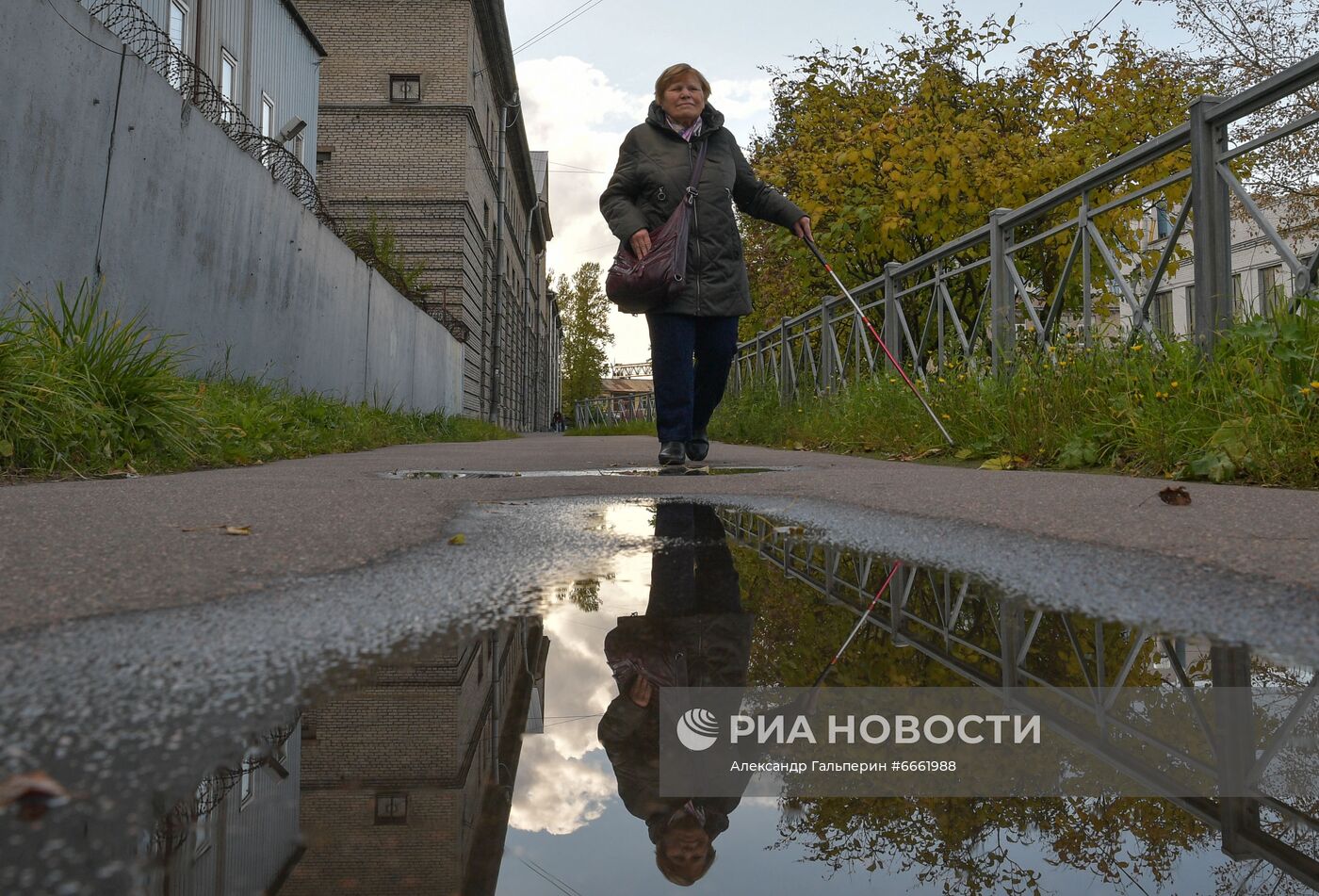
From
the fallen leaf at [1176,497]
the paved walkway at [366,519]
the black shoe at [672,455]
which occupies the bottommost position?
the paved walkway at [366,519]

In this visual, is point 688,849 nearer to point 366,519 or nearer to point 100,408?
point 366,519

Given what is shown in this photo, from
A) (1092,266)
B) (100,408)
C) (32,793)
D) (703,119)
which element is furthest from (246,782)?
(1092,266)

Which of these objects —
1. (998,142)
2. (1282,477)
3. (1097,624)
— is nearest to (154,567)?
(1097,624)

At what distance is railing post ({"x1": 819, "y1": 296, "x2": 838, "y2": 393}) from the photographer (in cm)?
1028

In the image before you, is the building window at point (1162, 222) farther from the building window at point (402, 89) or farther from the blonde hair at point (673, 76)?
the building window at point (402, 89)

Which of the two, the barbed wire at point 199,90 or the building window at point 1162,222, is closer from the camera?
the building window at point 1162,222

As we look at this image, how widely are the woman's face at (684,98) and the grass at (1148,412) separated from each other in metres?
2.30

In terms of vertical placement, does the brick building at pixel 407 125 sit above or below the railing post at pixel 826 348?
above

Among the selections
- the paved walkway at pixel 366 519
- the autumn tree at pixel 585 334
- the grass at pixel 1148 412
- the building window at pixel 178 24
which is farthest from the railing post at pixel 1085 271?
the autumn tree at pixel 585 334

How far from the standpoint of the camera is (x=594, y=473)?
189 inches

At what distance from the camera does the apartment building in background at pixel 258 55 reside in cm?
1125

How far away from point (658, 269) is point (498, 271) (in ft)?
70.8

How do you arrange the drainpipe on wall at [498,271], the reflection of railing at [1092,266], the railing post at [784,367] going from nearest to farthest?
the reflection of railing at [1092,266] < the railing post at [784,367] < the drainpipe on wall at [498,271]

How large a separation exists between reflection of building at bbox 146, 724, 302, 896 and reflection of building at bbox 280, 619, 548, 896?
0.6 inches
